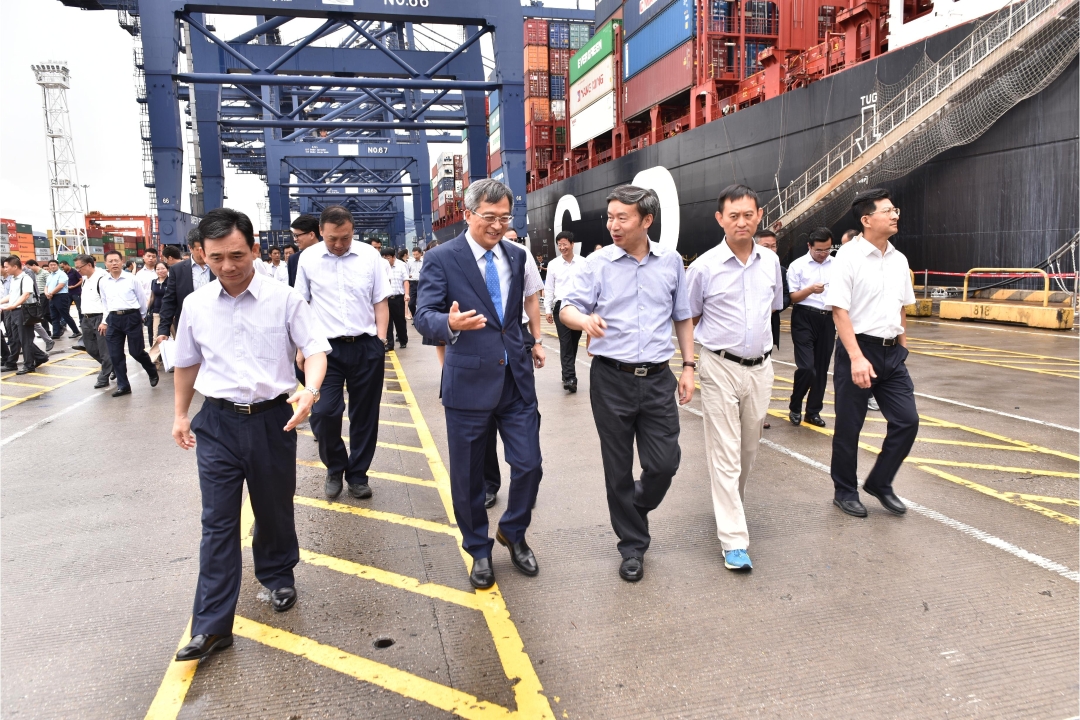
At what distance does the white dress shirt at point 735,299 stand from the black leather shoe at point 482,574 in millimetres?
1582

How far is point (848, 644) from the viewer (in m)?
2.63

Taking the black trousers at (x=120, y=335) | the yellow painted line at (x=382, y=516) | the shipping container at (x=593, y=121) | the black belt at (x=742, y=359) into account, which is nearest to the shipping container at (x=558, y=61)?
the shipping container at (x=593, y=121)

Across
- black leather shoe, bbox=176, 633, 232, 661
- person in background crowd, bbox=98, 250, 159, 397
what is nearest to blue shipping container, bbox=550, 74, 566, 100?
person in background crowd, bbox=98, 250, 159, 397

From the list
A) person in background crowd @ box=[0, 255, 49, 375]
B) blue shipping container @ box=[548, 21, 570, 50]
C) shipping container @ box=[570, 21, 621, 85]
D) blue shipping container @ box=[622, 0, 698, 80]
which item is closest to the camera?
person in background crowd @ box=[0, 255, 49, 375]

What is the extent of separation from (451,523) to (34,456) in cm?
428

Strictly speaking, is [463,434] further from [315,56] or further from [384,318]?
[315,56]

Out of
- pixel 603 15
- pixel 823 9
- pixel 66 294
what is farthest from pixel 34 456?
pixel 603 15

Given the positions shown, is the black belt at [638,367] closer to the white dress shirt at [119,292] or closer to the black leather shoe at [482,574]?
the black leather shoe at [482,574]

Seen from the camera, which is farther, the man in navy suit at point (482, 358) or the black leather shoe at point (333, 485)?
the black leather shoe at point (333, 485)

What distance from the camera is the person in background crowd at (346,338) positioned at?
4.43 metres

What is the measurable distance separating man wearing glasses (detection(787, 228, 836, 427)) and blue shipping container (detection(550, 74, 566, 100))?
104ft

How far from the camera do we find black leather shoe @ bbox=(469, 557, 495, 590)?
10.4 feet

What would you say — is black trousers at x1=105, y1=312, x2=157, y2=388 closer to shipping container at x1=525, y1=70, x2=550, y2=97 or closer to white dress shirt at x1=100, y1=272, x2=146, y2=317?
white dress shirt at x1=100, y1=272, x2=146, y2=317

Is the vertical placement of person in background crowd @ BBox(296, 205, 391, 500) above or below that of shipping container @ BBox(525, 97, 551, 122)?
below
